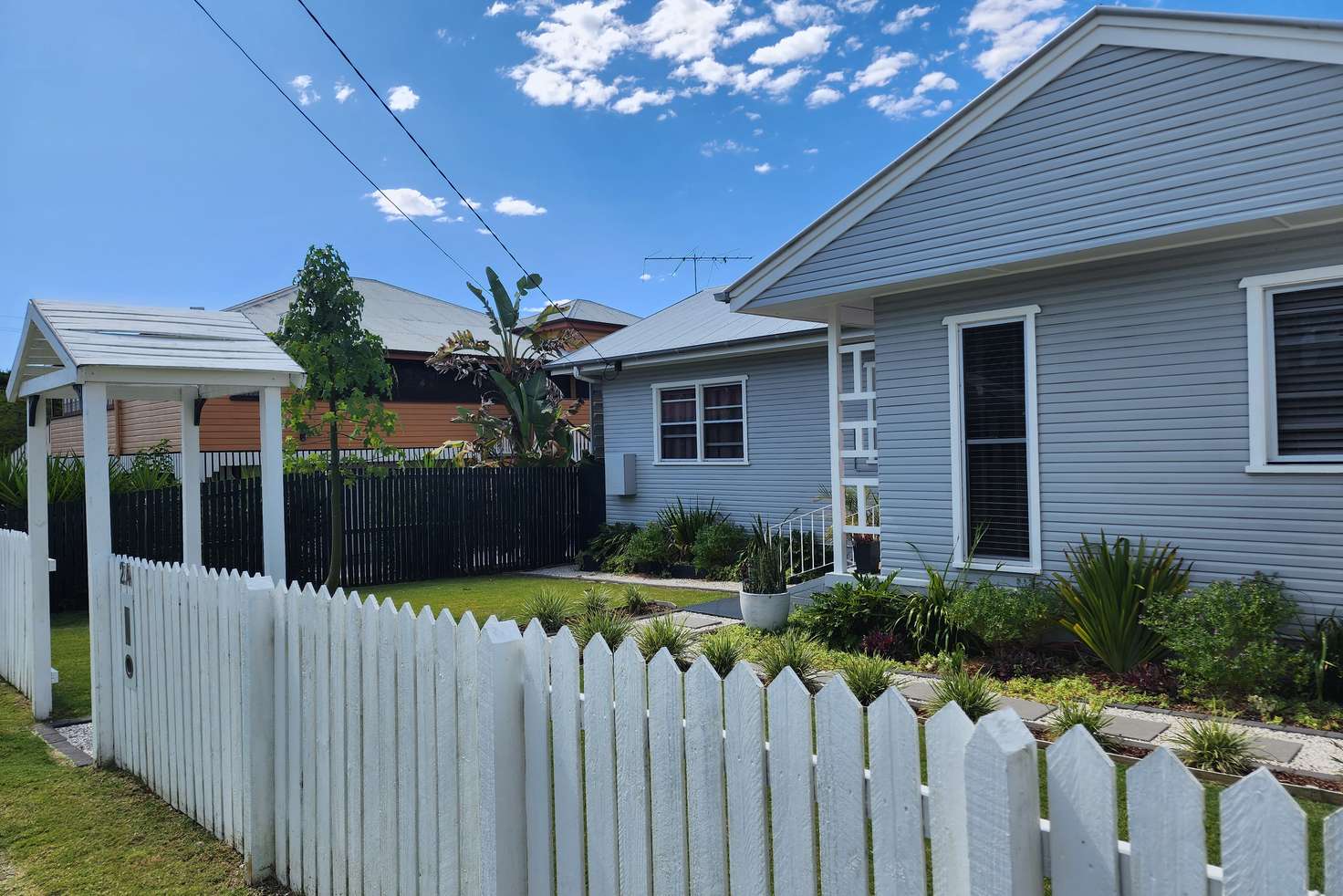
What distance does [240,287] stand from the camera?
27.4m

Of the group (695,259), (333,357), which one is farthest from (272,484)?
(695,259)

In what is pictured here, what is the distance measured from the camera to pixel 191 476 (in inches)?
251

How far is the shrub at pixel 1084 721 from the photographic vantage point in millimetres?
4949

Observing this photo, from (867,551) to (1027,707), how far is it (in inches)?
166

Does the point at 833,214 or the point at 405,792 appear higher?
the point at 833,214

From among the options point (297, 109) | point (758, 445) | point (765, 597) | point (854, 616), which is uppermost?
point (297, 109)

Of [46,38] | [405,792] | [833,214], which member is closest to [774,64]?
[833,214]

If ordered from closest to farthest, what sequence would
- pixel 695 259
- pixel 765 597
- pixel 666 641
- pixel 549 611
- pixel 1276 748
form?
pixel 1276 748, pixel 666 641, pixel 765 597, pixel 549 611, pixel 695 259

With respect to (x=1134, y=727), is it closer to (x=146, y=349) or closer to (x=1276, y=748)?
(x=1276, y=748)

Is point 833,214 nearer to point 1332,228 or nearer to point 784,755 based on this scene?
point 1332,228

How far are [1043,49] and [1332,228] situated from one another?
98.7 inches

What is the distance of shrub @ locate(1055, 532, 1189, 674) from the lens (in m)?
6.38

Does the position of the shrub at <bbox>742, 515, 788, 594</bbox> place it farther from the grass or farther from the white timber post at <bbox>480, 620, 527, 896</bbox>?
the white timber post at <bbox>480, 620, 527, 896</bbox>

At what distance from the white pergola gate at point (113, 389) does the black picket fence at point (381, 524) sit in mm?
3896
